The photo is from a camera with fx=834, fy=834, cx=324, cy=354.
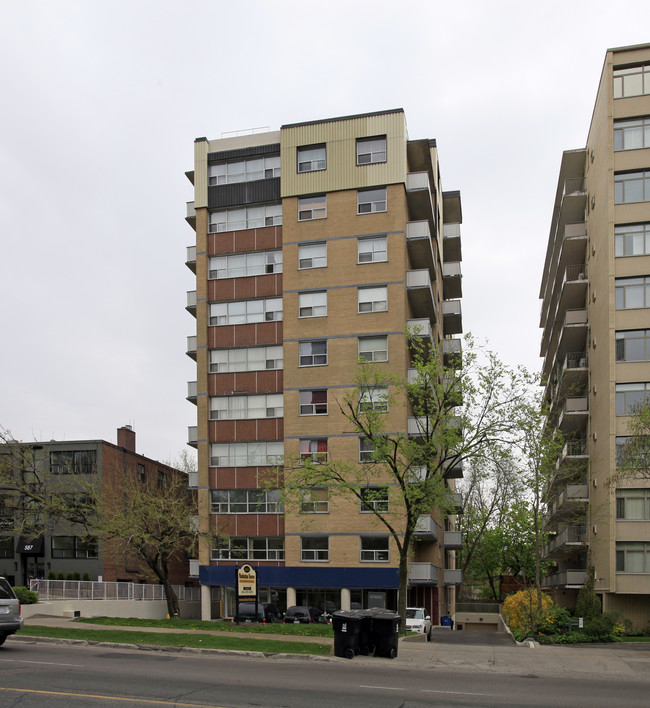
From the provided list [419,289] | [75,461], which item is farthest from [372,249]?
[75,461]

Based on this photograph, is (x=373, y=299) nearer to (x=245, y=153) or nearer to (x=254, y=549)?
(x=245, y=153)

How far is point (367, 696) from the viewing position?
1403cm

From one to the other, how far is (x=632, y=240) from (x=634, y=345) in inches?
211

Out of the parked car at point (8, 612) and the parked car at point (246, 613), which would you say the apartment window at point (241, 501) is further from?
the parked car at point (8, 612)

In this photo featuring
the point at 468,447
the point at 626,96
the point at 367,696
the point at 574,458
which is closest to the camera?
the point at 367,696

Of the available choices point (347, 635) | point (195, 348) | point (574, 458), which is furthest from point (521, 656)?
point (195, 348)

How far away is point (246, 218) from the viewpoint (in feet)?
154

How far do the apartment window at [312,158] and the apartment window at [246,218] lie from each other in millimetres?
2560

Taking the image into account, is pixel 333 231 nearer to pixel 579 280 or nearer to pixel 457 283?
pixel 579 280

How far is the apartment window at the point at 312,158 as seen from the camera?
4550 cm

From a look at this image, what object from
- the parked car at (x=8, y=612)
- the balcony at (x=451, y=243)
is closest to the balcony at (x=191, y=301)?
the balcony at (x=451, y=243)

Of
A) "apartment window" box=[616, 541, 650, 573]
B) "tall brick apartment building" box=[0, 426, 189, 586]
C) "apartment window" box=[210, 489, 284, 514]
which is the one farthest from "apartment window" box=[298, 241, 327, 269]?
"apartment window" box=[616, 541, 650, 573]

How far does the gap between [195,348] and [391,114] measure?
1675 centimetres

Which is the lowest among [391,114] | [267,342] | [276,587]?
[276,587]
